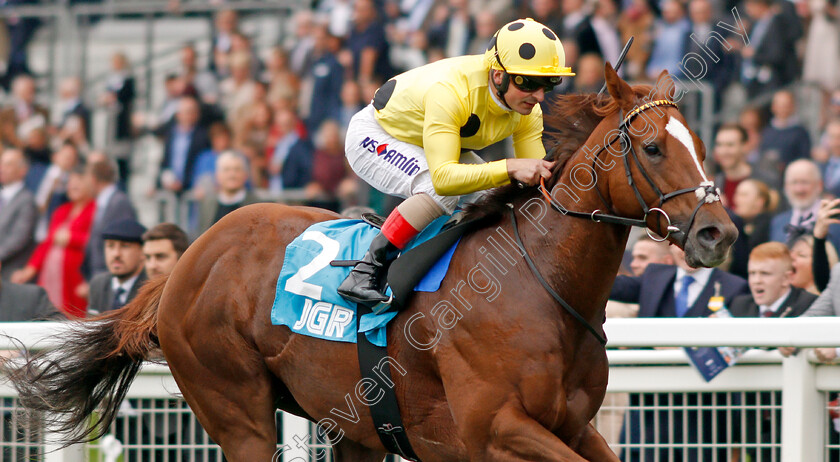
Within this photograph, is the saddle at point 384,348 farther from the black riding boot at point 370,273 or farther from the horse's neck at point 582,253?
the horse's neck at point 582,253

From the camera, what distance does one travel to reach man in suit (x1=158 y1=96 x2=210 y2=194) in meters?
9.51

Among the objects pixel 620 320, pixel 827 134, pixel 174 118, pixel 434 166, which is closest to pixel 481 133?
pixel 434 166

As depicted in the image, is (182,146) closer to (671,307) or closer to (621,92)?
(671,307)

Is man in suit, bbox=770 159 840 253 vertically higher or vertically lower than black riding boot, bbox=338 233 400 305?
higher

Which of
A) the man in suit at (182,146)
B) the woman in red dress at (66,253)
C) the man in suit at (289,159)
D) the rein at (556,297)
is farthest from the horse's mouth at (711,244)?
the man in suit at (182,146)

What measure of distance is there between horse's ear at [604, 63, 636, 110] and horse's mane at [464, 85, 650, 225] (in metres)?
0.04

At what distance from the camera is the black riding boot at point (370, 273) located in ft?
12.6

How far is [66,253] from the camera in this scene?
8492mm

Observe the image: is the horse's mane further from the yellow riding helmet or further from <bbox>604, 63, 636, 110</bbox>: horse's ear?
the yellow riding helmet

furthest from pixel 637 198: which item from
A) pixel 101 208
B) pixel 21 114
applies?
pixel 21 114

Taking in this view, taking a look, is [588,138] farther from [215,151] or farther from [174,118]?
[174,118]

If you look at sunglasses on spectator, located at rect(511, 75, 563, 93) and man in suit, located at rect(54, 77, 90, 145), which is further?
man in suit, located at rect(54, 77, 90, 145)

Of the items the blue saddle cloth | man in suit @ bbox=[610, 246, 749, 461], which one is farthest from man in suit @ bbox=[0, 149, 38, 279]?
man in suit @ bbox=[610, 246, 749, 461]

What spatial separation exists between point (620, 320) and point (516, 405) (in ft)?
2.64
